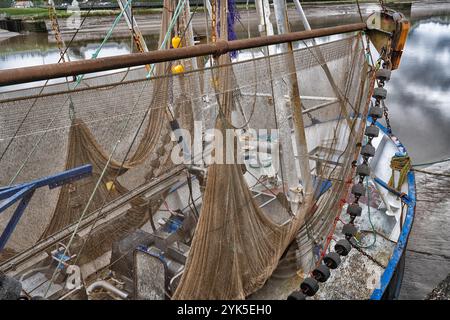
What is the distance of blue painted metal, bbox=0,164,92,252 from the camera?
257 cm

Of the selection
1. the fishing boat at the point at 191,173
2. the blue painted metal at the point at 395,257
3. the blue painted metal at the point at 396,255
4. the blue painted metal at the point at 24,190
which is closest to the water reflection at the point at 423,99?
the blue painted metal at the point at 396,255

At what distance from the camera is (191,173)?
3.57 metres

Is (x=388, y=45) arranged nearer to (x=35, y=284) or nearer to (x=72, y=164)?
(x=72, y=164)

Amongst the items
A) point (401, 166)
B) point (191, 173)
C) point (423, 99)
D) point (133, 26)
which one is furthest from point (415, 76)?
point (191, 173)

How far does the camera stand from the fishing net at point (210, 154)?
7.67ft

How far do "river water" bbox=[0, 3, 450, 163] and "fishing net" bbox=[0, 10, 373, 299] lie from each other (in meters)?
9.54

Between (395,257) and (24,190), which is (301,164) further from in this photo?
(24,190)

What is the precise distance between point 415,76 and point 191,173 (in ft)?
77.4

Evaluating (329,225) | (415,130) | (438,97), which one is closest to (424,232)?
(329,225)

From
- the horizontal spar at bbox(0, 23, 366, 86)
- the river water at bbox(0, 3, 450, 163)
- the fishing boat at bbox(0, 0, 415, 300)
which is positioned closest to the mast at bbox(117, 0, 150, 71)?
the fishing boat at bbox(0, 0, 415, 300)

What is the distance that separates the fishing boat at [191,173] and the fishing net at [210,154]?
1cm

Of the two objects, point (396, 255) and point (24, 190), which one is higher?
point (24, 190)

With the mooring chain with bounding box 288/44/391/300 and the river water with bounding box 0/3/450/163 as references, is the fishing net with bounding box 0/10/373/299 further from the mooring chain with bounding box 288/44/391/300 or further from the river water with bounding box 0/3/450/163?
the river water with bounding box 0/3/450/163

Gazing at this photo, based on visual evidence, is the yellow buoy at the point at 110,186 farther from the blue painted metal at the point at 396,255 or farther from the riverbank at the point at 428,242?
the riverbank at the point at 428,242
